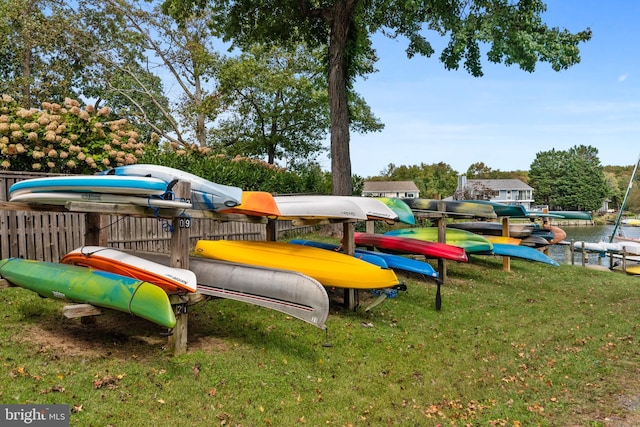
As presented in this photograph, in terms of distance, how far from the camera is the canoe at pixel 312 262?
6902 millimetres

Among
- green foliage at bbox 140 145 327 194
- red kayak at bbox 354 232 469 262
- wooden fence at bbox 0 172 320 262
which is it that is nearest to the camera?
wooden fence at bbox 0 172 320 262

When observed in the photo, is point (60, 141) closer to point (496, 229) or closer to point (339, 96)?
point (339, 96)

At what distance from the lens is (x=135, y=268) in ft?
18.0

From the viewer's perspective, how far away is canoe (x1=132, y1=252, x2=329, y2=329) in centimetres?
544

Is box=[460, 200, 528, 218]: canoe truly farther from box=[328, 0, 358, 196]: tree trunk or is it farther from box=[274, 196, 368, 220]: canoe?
box=[274, 196, 368, 220]: canoe

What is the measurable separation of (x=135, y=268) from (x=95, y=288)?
53 cm

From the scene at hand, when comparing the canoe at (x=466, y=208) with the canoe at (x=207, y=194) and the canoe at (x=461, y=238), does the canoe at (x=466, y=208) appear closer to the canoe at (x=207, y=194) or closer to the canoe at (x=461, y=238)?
the canoe at (x=461, y=238)

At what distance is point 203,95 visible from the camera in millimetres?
24453

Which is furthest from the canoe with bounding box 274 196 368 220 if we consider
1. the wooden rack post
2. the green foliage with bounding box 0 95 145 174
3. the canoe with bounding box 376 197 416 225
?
the green foliage with bounding box 0 95 145 174

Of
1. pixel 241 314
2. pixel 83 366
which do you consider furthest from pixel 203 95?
pixel 83 366

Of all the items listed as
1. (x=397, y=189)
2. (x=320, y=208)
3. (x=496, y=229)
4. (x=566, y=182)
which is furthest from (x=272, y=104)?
(x=566, y=182)

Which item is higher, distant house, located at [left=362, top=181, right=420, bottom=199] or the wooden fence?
distant house, located at [left=362, top=181, right=420, bottom=199]

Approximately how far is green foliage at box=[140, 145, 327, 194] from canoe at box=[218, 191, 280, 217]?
6.19 m

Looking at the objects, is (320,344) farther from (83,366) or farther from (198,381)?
(83,366)
